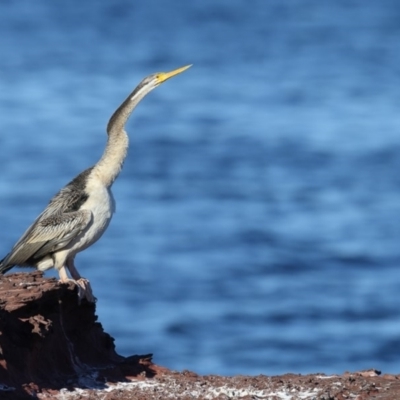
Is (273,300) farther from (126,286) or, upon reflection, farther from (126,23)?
(126,23)

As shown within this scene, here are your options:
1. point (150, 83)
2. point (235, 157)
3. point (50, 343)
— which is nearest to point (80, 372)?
point (50, 343)

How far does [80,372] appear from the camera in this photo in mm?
10031

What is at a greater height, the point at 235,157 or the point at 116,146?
the point at 235,157

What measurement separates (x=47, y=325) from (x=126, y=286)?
25433mm

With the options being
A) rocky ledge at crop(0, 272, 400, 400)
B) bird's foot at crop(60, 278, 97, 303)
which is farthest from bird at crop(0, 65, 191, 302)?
rocky ledge at crop(0, 272, 400, 400)

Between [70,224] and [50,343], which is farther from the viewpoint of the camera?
[70,224]

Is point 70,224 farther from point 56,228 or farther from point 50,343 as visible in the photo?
point 50,343

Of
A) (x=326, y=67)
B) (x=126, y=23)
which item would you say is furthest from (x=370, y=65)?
(x=126, y=23)

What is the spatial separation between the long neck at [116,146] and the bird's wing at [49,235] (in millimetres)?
504

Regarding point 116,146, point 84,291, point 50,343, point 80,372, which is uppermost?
point 116,146

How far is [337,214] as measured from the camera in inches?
1746

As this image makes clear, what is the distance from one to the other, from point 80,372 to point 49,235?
7.11 feet

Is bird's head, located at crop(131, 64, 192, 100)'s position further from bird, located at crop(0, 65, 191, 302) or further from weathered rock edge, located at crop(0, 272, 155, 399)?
weathered rock edge, located at crop(0, 272, 155, 399)

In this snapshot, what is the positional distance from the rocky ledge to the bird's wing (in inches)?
51.2
